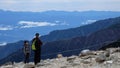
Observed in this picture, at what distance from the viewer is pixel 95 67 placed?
Result: 2006cm

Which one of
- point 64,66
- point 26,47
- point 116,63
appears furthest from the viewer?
point 26,47

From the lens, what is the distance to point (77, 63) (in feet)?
71.0

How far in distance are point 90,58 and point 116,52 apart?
5.35 ft

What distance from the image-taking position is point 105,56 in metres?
22.0

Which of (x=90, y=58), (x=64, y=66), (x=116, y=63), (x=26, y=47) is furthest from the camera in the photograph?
(x=26, y=47)

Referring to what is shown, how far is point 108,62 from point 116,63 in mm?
507

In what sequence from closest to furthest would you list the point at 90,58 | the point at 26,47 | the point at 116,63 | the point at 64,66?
the point at 116,63
the point at 64,66
the point at 90,58
the point at 26,47

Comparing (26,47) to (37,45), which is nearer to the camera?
(37,45)

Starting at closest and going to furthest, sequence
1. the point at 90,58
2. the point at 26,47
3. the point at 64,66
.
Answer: the point at 64,66
the point at 90,58
the point at 26,47

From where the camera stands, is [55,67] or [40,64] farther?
[40,64]

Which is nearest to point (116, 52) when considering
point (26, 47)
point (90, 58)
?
point (90, 58)

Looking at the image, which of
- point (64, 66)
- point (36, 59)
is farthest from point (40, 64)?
point (64, 66)

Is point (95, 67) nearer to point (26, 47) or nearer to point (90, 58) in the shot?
point (90, 58)

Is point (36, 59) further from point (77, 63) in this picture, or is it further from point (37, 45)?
point (77, 63)
